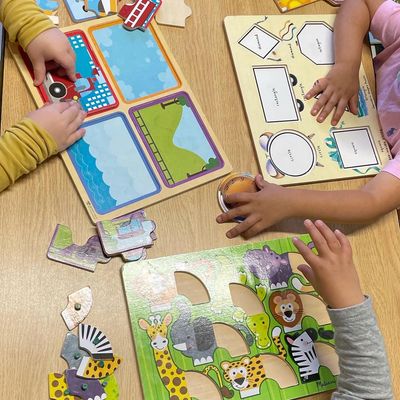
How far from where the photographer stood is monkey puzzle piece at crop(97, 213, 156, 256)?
72 cm

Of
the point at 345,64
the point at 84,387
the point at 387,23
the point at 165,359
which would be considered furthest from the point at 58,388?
the point at 387,23

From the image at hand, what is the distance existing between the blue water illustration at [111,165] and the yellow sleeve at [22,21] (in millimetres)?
154

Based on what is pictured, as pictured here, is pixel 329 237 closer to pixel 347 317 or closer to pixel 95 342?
pixel 347 317

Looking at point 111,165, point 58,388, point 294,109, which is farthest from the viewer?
point 294,109

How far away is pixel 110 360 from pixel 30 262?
0.16 m

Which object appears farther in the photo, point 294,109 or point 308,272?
point 294,109

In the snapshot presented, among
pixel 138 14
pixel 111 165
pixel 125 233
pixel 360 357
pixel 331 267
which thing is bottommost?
pixel 360 357

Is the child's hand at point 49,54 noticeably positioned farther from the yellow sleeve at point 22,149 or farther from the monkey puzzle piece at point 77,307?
the monkey puzzle piece at point 77,307

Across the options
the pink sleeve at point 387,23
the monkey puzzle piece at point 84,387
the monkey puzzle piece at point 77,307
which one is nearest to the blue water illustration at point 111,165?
the monkey puzzle piece at point 77,307

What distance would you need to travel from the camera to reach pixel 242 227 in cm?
77

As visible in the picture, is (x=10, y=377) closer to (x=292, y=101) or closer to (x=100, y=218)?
(x=100, y=218)

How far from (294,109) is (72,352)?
493 mm

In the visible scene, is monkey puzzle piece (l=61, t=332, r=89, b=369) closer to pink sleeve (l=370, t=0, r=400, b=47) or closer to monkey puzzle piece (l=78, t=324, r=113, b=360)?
monkey puzzle piece (l=78, t=324, r=113, b=360)

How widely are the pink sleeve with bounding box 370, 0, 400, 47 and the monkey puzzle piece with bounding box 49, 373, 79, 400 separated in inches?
Answer: 30.4
